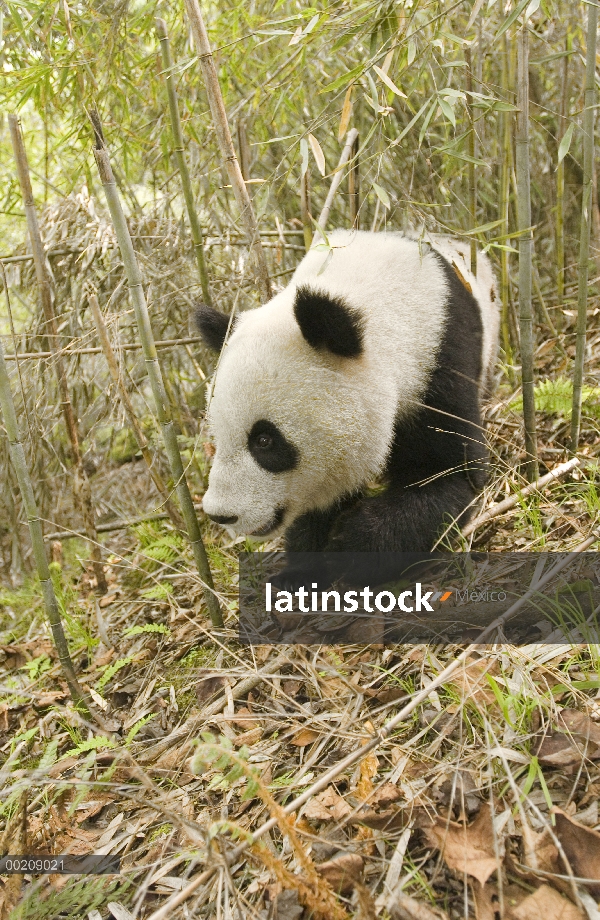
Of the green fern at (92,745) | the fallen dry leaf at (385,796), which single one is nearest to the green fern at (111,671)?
the green fern at (92,745)

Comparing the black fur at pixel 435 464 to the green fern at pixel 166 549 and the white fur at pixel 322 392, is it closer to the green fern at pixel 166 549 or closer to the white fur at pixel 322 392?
the white fur at pixel 322 392

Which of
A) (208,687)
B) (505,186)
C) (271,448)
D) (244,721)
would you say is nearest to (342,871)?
(244,721)

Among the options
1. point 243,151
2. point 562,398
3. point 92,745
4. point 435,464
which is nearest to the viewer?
point 92,745

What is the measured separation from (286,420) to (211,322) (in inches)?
28.6

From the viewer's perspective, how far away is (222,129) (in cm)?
294

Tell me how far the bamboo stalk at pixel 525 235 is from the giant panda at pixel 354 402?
0.23 meters

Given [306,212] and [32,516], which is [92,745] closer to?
[32,516]

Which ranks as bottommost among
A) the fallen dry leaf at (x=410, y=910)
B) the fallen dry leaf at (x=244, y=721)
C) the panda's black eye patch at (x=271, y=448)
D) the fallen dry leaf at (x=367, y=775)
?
the fallen dry leaf at (x=244, y=721)

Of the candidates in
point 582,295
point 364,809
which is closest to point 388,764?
point 364,809

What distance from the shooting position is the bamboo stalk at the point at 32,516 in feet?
8.04

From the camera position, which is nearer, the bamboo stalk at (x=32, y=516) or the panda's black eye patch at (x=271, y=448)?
the bamboo stalk at (x=32, y=516)

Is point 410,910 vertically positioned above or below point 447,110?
below

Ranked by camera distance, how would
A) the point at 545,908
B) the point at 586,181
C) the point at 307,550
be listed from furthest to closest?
the point at 307,550 < the point at 586,181 < the point at 545,908

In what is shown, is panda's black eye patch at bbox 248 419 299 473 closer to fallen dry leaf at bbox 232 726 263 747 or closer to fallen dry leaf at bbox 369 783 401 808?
fallen dry leaf at bbox 232 726 263 747
